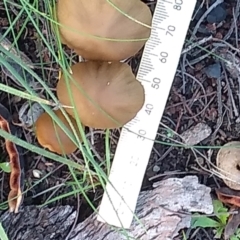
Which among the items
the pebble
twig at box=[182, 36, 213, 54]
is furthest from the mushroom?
twig at box=[182, 36, 213, 54]

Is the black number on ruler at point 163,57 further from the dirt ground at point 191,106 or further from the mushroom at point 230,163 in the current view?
the mushroom at point 230,163

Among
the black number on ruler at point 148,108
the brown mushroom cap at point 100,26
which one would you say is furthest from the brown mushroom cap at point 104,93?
the black number on ruler at point 148,108

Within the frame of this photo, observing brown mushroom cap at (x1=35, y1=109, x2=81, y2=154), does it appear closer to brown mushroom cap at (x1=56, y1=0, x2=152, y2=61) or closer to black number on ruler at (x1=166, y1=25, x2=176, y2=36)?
brown mushroom cap at (x1=56, y1=0, x2=152, y2=61)

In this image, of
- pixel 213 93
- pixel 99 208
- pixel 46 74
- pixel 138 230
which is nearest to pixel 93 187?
pixel 99 208

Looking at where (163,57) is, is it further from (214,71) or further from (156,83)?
(214,71)

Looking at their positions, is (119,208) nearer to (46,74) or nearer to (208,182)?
(208,182)

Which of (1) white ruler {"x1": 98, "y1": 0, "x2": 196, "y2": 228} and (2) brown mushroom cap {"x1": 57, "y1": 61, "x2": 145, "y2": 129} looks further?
(1) white ruler {"x1": 98, "y1": 0, "x2": 196, "y2": 228}
